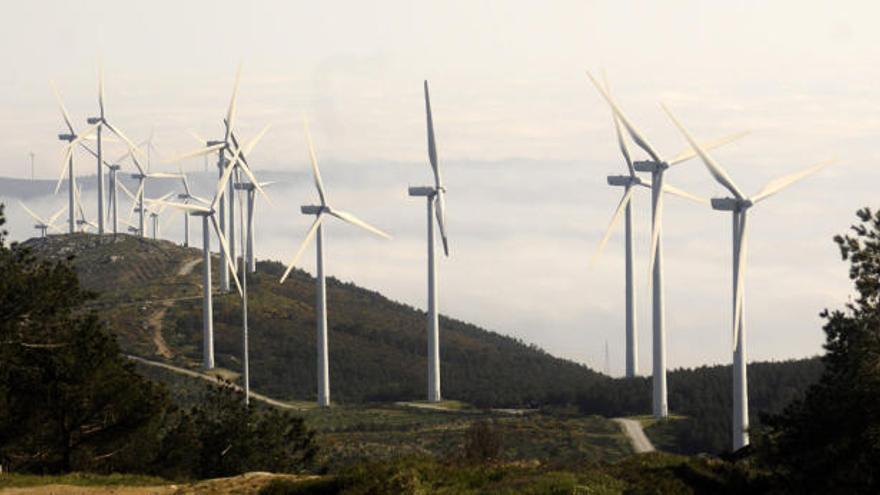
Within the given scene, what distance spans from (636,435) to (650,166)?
2177 centimetres

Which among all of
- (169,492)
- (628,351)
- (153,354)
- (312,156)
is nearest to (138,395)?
(169,492)

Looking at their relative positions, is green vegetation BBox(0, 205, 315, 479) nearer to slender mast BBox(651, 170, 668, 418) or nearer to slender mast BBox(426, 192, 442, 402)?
slender mast BBox(651, 170, 668, 418)

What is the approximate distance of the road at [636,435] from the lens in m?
120

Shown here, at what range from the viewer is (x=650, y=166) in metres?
126

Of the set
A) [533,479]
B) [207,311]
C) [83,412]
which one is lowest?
[533,479]

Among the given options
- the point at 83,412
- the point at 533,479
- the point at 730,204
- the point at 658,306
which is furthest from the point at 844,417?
the point at 658,306

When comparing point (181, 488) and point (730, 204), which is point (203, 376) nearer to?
point (730, 204)

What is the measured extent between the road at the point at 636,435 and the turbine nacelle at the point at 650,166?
70.2 feet

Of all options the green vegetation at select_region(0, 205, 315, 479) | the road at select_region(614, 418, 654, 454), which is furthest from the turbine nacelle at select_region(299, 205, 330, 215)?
the green vegetation at select_region(0, 205, 315, 479)

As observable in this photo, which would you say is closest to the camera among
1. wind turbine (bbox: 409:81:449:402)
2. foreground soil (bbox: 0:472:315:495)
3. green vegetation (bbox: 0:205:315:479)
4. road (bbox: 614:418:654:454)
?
foreground soil (bbox: 0:472:315:495)

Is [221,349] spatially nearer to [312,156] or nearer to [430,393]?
[430,393]

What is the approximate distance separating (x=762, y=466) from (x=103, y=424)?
109ft

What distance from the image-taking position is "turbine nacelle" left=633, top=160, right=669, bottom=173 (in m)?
126

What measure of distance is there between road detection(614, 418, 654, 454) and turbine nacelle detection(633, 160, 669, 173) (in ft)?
70.2
